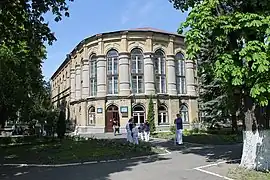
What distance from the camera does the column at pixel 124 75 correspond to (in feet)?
138

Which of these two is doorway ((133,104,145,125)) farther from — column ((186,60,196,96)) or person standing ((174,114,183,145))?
person standing ((174,114,183,145))

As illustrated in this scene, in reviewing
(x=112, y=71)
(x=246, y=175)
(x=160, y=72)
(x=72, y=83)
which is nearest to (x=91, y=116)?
(x=112, y=71)

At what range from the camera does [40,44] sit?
13.5 m

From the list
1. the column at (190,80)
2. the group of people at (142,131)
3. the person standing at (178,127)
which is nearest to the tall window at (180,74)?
the column at (190,80)

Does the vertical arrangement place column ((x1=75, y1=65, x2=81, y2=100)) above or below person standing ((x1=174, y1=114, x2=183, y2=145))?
above

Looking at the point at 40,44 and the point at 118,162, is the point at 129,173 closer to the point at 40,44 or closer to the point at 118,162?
the point at 118,162

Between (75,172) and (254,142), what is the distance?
6180 millimetres

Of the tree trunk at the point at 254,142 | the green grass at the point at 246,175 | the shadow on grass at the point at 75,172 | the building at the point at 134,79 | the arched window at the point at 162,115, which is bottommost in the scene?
the shadow on grass at the point at 75,172

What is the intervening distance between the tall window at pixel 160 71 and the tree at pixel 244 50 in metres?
32.3

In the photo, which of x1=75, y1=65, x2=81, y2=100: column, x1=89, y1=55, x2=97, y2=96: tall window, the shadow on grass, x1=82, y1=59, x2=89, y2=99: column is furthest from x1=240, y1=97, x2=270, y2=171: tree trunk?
x1=75, y1=65, x2=81, y2=100: column

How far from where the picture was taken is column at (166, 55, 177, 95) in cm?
4381

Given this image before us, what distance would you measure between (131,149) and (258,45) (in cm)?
976

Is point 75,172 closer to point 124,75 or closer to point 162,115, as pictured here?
point 124,75

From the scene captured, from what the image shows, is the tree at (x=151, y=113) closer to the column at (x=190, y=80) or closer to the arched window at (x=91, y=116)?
the column at (x=190, y=80)
